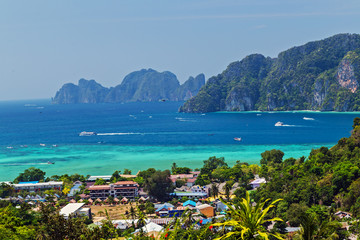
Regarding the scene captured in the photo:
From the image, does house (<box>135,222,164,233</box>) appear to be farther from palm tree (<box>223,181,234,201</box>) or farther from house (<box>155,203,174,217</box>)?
palm tree (<box>223,181,234,201</box>)

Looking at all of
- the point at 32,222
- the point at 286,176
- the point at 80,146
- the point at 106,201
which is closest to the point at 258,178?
the point at 286,176

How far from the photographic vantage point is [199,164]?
72875 mm

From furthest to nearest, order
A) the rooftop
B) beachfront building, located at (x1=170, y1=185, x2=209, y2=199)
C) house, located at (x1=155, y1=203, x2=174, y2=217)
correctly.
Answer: beachfront building, located at (x1=170, y1=185, x2=209, y2=199), house, located at (x1=155, y1=203, x2=174, y2=217), the rooftop

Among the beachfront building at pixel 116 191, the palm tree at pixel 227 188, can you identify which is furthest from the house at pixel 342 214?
the beachfront building at pixel 116 191

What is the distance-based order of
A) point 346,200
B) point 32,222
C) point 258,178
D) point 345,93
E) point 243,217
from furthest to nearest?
1. point 345,93
2. point 258,178
3. point 346,200
4. point 32,222
5. point 243,217

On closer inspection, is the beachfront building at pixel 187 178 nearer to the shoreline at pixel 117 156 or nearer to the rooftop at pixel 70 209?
the shoreline at pixel 117 156

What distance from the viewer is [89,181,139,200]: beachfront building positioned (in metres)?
53.2

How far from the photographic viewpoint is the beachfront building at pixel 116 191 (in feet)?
Result: 174

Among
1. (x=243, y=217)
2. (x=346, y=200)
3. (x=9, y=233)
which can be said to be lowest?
(x=346, y=200)

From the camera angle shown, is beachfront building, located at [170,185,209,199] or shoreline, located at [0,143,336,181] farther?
shoreline, located at [0,143,336,181]

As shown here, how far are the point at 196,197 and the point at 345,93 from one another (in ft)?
562

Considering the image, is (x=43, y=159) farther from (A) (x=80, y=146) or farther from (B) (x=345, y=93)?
(B) (x=345, y=93)

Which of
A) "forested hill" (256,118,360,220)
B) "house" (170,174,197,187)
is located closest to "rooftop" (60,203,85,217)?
"house" (170,174,197,187)

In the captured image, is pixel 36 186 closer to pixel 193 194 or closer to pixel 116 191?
pixel 116 191
